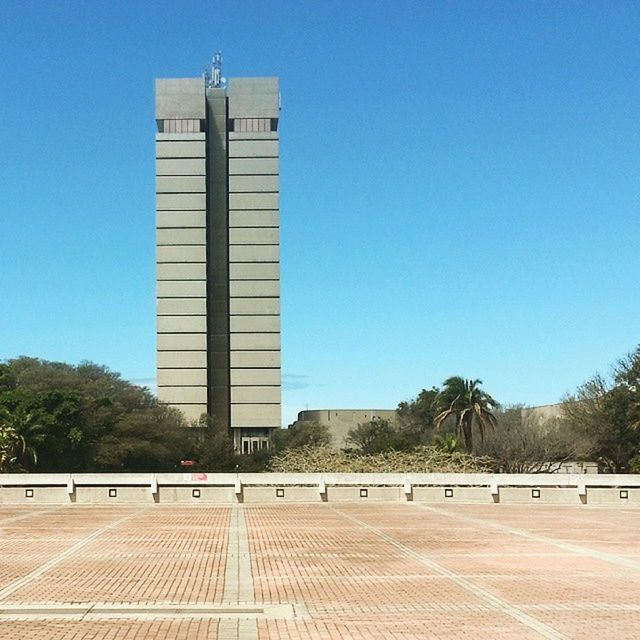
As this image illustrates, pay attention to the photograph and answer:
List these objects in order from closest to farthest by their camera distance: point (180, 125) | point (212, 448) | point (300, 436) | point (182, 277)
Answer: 1. point (212, 448)
2. point (300, 436)
3. point (182, 277)
4. point (180, 125)

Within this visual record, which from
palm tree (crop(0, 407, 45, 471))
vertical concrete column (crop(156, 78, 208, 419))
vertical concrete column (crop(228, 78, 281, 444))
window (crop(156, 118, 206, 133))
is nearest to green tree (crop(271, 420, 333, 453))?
vertical concrete column (crop(228, 78, 281, 444))

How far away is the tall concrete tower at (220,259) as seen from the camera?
286ft

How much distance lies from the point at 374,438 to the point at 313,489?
44929 mm

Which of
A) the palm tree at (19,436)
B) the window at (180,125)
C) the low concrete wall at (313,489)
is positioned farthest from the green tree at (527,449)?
the window at (180,125)

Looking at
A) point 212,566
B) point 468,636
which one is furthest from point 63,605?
point 468,636

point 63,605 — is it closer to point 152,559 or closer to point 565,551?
point 152,559

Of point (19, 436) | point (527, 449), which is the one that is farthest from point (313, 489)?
point (527, 449)

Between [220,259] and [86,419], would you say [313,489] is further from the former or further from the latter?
[220,259]

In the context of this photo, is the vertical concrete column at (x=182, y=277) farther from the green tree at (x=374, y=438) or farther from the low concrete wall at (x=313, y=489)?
the low concrete wall at (x=313, y=489)

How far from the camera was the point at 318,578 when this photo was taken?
13938 mm

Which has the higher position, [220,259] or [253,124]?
[253,124]

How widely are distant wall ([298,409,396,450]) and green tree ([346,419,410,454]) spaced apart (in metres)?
1.63

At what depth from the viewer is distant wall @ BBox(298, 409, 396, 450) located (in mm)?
94375

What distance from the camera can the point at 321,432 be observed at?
286 feet
